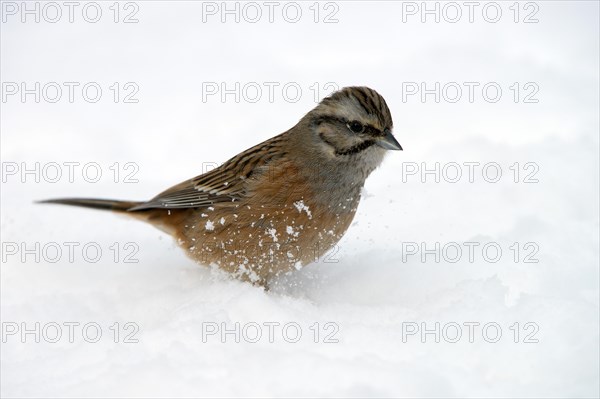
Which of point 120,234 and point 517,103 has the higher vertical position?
point 517,103

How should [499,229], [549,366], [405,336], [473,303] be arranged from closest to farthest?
[549,366] < [405,336] < [473,303] < [499,229]

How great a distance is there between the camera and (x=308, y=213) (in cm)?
550

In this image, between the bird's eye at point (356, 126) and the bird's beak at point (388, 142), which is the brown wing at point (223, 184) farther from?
the bird's beak at point (388, 142)

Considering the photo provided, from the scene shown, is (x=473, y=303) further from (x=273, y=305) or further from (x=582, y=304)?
(x=273, y=305)

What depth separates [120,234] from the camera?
22.3 feet

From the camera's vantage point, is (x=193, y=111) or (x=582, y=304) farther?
(x=193, y=111)

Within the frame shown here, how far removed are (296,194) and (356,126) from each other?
669 mm

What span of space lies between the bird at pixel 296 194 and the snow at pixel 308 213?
26 cm

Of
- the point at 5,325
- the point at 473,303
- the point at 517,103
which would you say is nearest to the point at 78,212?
the point at 5,325

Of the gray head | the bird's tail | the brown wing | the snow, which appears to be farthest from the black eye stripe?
the bird's tail

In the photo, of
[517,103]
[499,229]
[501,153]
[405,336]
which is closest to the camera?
[405,336]

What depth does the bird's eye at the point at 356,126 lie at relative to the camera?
17.9ft

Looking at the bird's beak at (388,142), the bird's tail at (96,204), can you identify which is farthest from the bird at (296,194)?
the bird's tail at (96,204)

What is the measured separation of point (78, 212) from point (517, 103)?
5.53 metres
